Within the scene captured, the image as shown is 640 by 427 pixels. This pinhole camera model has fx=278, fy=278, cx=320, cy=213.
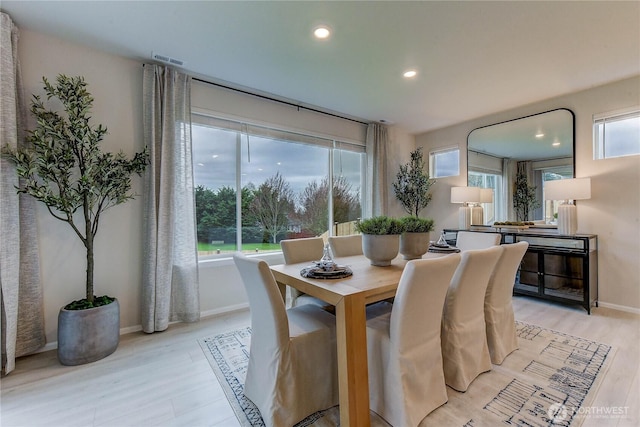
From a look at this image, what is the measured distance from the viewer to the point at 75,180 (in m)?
2.44

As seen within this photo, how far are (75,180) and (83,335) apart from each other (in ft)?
4.28

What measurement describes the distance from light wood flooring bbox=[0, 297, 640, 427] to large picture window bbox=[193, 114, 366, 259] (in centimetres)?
125

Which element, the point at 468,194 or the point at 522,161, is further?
the point at 468,194

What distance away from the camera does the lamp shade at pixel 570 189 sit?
10.6 ft

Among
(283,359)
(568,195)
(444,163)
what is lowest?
(283,359)

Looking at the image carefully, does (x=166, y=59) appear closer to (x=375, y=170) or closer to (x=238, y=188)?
(x=238, y=188)

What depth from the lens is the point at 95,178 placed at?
2340mm

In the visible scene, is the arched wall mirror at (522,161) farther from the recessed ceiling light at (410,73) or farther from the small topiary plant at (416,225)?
the small topiary plant at (416,225)

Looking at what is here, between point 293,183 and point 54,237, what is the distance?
8.45 ft

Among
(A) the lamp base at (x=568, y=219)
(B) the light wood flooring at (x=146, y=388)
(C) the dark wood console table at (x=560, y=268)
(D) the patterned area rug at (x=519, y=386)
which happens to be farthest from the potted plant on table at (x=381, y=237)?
(A) the lamp base at (x=568, y=219)

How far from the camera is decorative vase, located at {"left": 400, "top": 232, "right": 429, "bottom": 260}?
219cm

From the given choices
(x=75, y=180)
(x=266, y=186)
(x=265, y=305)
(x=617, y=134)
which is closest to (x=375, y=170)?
(x=266, y=186)

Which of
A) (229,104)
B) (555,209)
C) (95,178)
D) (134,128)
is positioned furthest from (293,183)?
(555,209)

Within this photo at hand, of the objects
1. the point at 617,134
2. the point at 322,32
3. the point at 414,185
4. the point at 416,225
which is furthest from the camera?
the point at 414,185
